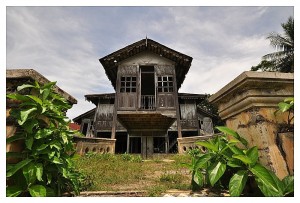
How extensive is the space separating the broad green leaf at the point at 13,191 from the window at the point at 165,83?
12.3 meters

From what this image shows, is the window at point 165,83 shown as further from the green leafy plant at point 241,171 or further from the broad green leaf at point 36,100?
the broad green leaf at point 36,100

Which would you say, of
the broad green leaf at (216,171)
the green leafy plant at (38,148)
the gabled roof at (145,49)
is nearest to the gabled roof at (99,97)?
the gabled roof at (145,49)

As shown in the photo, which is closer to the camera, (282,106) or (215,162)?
(282,106)

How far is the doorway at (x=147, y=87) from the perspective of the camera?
14.0m

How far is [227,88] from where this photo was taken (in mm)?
1933

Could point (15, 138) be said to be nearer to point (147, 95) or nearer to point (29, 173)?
point (29, 173)

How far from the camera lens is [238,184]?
4.50 feet

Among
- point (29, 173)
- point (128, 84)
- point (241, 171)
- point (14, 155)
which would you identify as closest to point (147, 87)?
point (128, 84)

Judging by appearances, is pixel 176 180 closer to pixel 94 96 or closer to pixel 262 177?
pixel 262 177

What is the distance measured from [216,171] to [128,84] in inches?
497

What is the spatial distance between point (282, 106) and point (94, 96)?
16.4 m

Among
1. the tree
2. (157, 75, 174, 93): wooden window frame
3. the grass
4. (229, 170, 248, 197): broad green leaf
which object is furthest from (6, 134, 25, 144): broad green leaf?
the tree

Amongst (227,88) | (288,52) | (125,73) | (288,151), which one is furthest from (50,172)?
(288,52)
